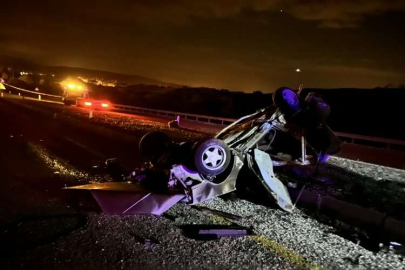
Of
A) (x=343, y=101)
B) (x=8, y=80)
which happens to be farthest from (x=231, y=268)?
(x=8, y=80)

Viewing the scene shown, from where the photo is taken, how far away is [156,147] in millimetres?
5594

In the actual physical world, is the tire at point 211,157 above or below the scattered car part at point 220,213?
above

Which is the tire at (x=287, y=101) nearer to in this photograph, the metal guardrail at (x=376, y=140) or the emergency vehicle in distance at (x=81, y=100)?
the metal guardrail at (x=376, y=140)

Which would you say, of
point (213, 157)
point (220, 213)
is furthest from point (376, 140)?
point (213, 157)

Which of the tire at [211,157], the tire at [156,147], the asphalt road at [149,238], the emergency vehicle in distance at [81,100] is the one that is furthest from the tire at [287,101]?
the emergency vehicle in distance at [81,100]

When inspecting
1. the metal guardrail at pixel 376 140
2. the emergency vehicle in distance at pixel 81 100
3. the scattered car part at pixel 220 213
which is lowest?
the scattered car part at pixel 220 213

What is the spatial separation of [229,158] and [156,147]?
1.24 meters

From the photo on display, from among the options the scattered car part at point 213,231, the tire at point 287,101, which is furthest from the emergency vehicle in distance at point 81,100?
the scattered car part at point 213,231

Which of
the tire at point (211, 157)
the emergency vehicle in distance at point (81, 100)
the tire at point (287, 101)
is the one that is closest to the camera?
the tire at point (211, 157)

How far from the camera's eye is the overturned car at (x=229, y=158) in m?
4.68

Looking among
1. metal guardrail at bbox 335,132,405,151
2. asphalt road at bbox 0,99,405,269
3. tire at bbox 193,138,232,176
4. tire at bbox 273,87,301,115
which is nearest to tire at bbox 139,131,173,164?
tire at bbox 193,138,232,176

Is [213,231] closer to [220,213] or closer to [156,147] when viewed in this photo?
[220,213]

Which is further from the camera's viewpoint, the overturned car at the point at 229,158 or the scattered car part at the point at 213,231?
the overturned car at the point at 229,158

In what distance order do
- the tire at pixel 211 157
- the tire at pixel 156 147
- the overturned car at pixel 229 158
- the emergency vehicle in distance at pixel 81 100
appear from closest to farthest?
the overturned car at pixel 229 158 → the tire at pixel 211 157 → the tire at pixel 156 147 → the emergency vehicle in distance at pixel 81 100
